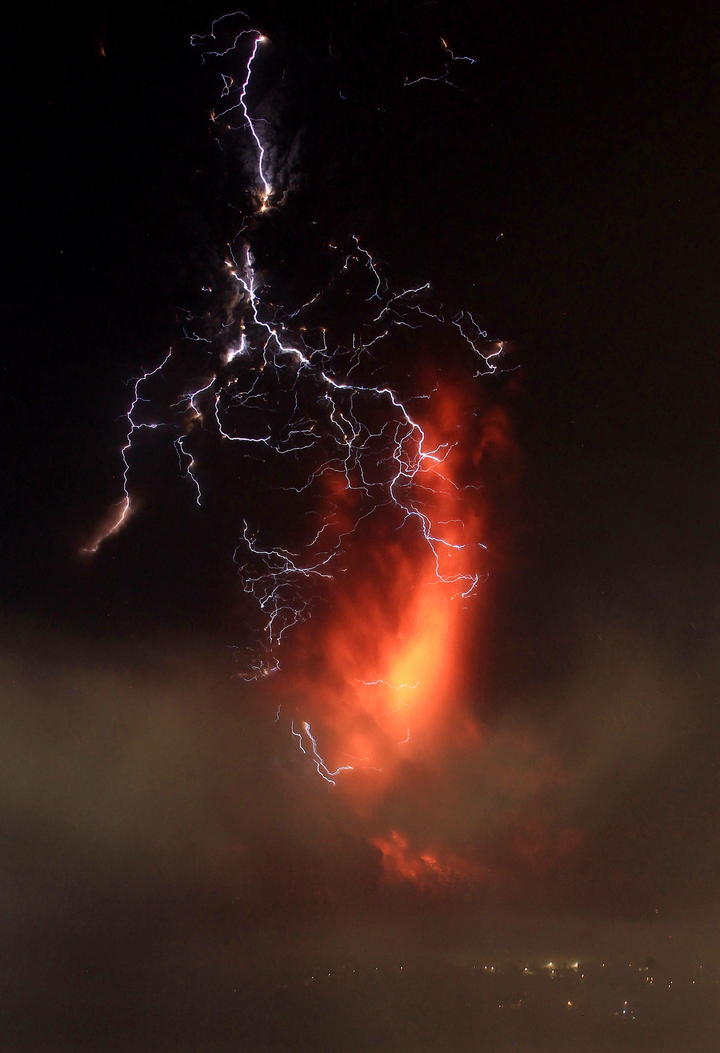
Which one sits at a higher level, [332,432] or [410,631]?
[332,432]

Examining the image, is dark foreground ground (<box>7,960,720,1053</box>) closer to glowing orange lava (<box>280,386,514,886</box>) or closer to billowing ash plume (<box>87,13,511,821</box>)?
glowing orange lava (<box>280,386,514,886</box>)

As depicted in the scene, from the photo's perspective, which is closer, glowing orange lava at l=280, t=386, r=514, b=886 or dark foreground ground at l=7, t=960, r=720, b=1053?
glowing orange lava at l=280, t=386, r=514, b=886

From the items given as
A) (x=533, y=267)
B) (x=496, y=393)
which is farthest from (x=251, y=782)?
(x=533, y=267)

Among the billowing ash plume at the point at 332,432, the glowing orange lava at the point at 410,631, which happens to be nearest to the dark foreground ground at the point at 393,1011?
the glowing orange lava at the point at 410,631

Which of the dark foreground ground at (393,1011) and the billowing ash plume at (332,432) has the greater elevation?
the billowing ash plume at (332,432)

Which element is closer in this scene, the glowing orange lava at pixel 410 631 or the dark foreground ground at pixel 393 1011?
the glowing orange lava at pixel 410 631

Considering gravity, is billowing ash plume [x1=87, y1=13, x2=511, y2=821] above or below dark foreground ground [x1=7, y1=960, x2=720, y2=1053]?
above

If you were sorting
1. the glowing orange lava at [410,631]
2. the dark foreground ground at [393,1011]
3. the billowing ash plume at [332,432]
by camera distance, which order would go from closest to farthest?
the billowing ash plume at [332,432], the glowing orange lava at [410,631], the dark foreground ground at [393,1011]

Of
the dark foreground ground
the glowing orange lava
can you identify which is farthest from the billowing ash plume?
the dark foreground ground

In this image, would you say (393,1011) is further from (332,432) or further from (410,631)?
(332,432)

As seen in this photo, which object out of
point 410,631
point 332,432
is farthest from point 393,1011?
point 332,432

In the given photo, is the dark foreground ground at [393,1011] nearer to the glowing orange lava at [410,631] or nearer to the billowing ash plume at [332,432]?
the glowing orange lava at [410,631]

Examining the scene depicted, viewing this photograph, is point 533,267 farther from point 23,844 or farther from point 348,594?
point 23,844
